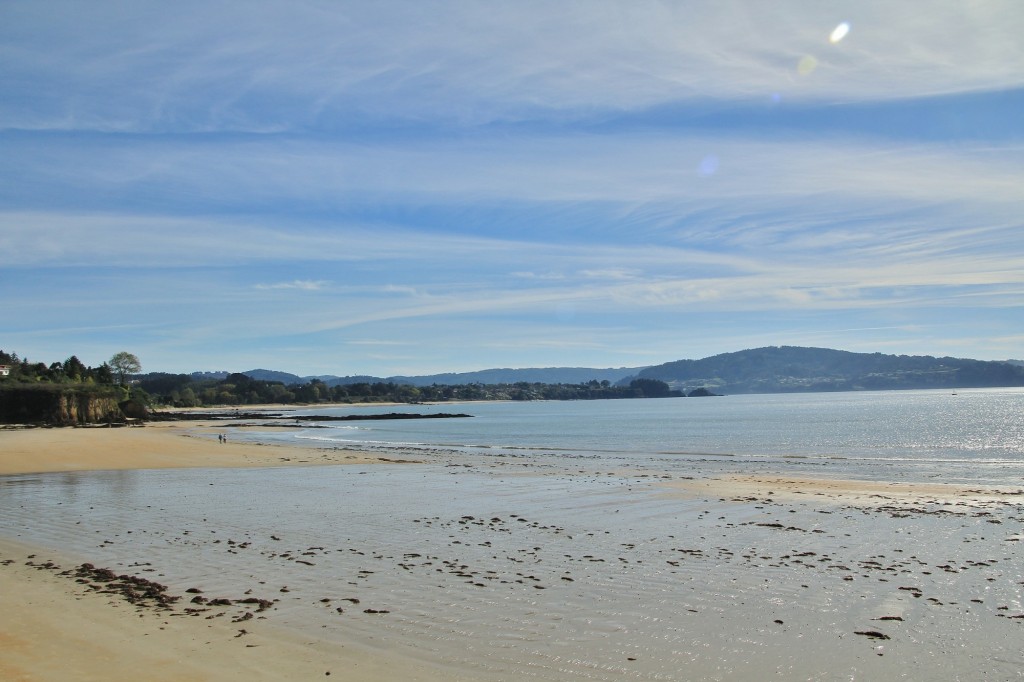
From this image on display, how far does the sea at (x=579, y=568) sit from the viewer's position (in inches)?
338

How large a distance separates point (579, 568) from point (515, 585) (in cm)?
178

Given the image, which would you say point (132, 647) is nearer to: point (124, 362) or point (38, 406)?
point (38, 406)

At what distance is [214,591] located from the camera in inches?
440

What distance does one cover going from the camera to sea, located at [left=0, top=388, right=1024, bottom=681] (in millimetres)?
8586

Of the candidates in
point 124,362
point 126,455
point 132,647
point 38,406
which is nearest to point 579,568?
point 132,647

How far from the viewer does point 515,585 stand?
11.7 metres

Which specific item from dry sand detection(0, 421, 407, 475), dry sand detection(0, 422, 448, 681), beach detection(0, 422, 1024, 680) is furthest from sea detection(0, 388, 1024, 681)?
dry sand detection(0, 421, 407, 475)

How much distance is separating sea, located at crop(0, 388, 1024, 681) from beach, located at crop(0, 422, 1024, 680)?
0.05m

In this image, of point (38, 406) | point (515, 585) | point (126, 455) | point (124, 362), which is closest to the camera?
point (515, 585)

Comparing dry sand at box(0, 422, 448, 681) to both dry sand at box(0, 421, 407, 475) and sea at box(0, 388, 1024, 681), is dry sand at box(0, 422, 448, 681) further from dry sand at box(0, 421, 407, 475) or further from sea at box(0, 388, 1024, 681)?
dry sand at box(0, 421, 407, 475)

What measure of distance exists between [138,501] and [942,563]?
868 inches

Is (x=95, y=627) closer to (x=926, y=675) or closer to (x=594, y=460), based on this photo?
(x=926, y=675)

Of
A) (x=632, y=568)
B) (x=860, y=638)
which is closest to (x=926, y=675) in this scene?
(x=860, y=638)

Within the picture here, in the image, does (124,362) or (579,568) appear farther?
(124,362)
